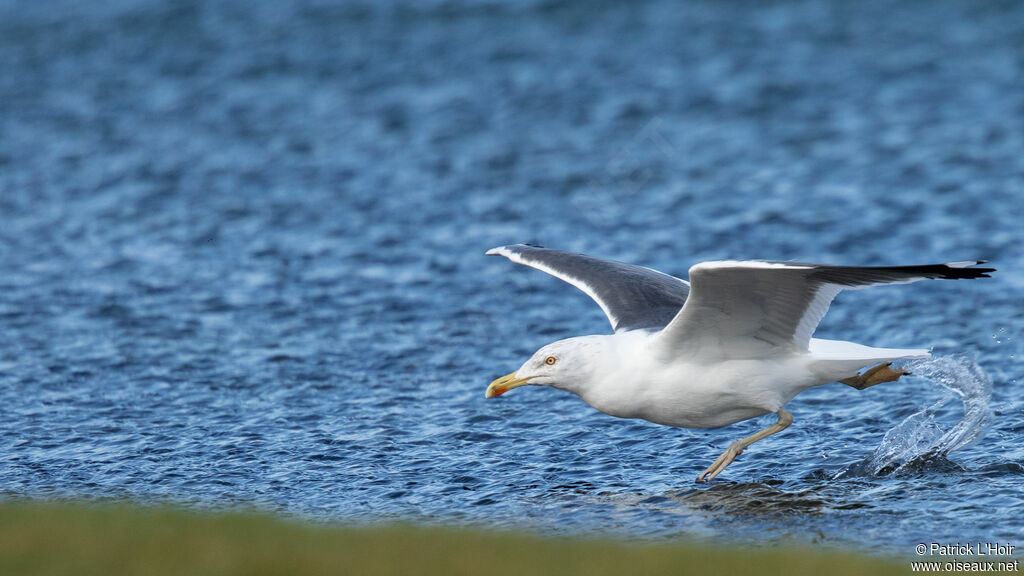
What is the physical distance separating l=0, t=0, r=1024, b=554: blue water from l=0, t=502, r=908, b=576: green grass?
1.63 meters

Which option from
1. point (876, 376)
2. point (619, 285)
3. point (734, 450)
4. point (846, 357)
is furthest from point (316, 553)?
point (876, 376)

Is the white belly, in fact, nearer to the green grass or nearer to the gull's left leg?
the gull's left leg

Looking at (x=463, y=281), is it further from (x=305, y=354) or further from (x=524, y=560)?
(x=524, y=560)

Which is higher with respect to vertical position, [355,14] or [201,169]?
[355,14]

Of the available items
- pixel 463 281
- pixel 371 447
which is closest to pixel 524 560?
pixel 371 447

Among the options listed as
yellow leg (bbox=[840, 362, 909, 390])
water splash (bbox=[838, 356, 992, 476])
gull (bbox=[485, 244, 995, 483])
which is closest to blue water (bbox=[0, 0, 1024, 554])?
water splash (bbox=[838, 356, 992, 476])

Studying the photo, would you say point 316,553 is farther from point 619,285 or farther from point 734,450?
point 619,285

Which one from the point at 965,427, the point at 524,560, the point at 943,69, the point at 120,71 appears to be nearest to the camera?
the point at 524,560

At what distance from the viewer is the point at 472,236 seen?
19344mm

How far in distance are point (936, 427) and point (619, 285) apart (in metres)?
2.87

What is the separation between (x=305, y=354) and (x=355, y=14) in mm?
17286

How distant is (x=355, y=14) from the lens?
31.3 meters

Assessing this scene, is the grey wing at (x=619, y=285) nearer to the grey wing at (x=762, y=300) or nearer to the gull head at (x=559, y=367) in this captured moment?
the gull head at (x=559, y=367)

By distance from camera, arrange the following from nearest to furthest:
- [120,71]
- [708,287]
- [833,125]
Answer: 1. [708,287]
2. [833,125]
3. [120,71]
